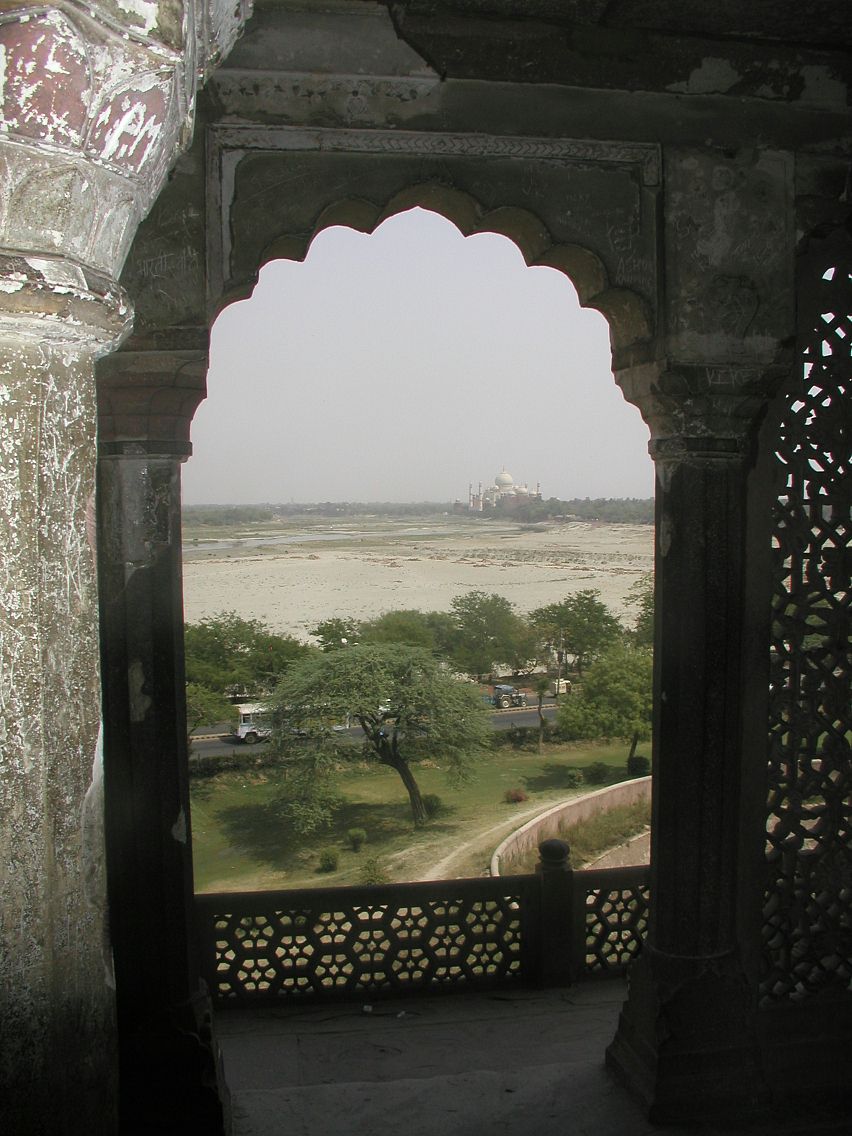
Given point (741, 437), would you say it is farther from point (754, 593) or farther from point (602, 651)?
point (602, 651)

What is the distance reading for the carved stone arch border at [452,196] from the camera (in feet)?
10.5

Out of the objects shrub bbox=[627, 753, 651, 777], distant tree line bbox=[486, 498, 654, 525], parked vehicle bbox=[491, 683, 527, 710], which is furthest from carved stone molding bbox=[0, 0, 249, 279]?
distant tree line bbox=[486, 498, 654, 525]

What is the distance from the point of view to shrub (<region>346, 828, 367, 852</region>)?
2184 cm

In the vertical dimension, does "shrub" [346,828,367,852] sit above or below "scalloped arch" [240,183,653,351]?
below

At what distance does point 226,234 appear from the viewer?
10.5 ft

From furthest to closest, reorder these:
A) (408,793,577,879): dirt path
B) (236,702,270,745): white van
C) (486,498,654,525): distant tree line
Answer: (486,498,654,525): distant tree line
(236,702,270,745): white van
(408,793,577,879): dirt path

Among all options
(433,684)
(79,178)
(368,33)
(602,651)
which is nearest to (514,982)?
(368,33)

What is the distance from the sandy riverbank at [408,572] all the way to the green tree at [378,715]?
20194mm

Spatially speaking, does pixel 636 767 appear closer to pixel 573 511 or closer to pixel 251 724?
pixel 251 724

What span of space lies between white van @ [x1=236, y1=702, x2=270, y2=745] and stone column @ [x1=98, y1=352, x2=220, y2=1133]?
81.3 feet

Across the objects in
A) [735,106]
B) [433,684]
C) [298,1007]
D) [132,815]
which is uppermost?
[735,106]

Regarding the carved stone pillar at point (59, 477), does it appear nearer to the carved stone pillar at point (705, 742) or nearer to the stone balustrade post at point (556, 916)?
the carved stone pillar at point (705, 742)

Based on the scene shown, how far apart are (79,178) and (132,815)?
8.22 ft

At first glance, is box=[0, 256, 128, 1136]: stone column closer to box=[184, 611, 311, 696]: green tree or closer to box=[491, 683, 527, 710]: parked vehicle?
box=[184, 611, 311, 696]: green tree
